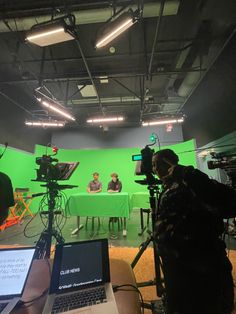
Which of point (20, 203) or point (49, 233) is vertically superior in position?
point (20, 203)

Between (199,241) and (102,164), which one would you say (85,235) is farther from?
(102,164)

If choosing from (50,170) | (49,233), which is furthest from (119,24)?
(49,233)

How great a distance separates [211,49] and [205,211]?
3794mm

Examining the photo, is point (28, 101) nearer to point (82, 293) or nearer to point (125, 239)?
point (125, 239)

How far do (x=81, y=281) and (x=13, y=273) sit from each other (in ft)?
0.96

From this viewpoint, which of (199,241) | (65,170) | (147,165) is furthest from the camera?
(65,170)

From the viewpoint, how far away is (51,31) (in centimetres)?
226

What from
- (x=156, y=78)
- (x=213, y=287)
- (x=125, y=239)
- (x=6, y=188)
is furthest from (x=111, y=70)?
(x=213, y=287)

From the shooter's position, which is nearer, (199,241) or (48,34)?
(199,241)

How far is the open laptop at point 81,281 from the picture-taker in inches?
25.7

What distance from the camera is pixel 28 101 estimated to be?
6.19 metres

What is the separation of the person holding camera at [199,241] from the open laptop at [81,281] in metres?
0.39

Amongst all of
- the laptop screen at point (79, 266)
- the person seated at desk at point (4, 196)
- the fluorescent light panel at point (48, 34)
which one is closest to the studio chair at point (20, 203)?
the fluorescent light panel at point (48, 34)

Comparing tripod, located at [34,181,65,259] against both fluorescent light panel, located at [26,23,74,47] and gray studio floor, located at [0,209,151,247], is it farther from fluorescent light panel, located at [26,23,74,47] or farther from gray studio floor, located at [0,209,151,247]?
fluorescent light panel, located at [26,23,74,47]
